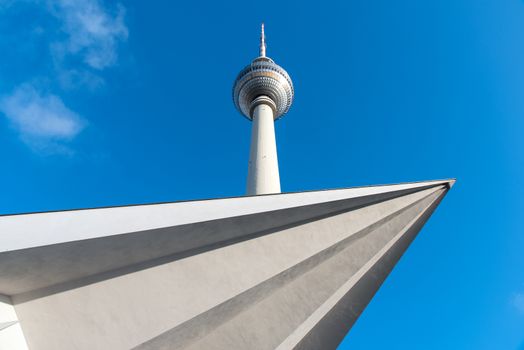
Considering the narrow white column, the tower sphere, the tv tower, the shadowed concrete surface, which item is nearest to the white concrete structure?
the shadowed concrete surface

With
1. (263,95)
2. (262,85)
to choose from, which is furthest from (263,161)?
(262,85)

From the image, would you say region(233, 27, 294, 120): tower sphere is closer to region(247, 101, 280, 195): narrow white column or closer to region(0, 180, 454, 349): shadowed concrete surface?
region(247, 101, 280, 195): narrow white column

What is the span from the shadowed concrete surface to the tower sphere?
2752cm

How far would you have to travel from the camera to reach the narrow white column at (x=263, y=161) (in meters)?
23.6

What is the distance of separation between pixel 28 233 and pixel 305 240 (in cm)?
611

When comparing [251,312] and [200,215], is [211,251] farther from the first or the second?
[251,312]

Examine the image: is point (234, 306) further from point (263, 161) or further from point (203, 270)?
point (263, 161)

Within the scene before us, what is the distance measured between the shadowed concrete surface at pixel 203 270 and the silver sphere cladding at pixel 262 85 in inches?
1085

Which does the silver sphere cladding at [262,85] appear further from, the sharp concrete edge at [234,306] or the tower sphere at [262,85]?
the sharp concrete edge at [234,306]

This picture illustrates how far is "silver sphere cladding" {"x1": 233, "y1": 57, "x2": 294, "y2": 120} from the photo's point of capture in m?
35.1

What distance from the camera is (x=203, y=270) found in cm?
710

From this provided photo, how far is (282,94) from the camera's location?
120 feet

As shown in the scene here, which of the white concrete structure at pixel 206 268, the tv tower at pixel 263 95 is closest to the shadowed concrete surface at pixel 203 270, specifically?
the white concrete structure at pixel 206 268

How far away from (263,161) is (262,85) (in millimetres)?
12854
